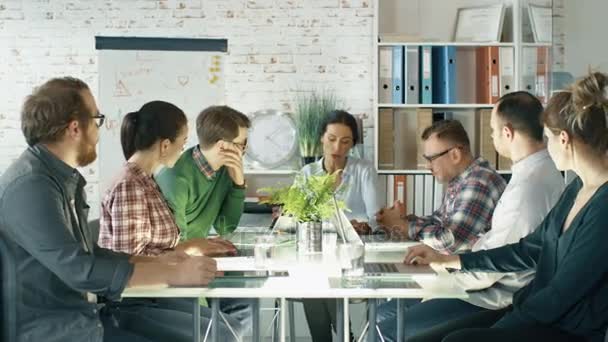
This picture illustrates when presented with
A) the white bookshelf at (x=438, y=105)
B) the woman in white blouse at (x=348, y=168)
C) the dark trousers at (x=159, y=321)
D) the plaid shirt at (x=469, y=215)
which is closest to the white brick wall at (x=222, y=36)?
the white bookshelf at (x=438, y=105)

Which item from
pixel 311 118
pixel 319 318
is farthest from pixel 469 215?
pixel 311 118

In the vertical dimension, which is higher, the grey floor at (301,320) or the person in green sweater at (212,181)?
the person in green sweater at (212,181)

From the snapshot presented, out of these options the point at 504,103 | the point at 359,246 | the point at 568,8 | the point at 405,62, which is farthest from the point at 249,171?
the point at 359,246

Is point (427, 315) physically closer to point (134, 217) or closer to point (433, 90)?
point (134, 217)

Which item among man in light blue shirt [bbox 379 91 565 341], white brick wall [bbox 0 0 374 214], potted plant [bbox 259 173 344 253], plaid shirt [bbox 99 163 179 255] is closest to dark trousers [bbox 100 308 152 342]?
plaid shirt [bbox 99 163 179 255]

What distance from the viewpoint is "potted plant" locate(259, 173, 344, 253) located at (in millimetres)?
3201

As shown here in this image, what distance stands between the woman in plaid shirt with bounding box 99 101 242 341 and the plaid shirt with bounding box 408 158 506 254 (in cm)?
90

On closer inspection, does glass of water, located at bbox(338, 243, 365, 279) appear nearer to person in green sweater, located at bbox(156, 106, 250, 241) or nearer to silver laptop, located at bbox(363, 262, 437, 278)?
silver laptop, located at bbox(363, 262, 437, 278)

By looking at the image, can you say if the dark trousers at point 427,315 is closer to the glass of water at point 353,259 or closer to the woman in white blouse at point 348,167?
the glass of water at point 353,259

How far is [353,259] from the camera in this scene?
2.58 m

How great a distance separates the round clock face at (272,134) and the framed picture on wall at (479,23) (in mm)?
1298

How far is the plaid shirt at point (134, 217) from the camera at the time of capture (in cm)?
310

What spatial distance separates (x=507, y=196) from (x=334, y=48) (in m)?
2.90

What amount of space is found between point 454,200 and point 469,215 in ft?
0.67
